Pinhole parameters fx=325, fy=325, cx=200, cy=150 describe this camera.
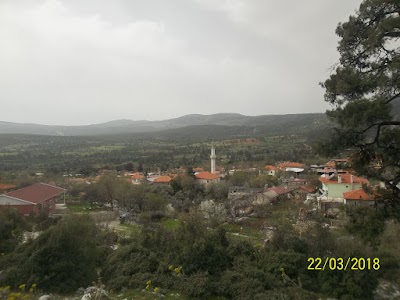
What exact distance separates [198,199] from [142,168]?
112ft

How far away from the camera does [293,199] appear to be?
35.4 m

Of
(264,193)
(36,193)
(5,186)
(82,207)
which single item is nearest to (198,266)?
(264,193)

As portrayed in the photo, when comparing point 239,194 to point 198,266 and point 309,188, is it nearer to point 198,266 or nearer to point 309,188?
point 309,188

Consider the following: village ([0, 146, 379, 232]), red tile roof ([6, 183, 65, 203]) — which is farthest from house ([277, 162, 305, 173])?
red tile roof ([6, 183, 65, 203])

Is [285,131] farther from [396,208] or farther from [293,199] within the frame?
[396,208]

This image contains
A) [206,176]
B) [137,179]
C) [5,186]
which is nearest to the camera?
[5,186]

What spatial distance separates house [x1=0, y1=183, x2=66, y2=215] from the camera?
27.9 m

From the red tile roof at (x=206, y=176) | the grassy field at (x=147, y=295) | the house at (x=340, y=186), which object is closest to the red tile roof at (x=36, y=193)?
the red tile roof at (x=206, y=176)

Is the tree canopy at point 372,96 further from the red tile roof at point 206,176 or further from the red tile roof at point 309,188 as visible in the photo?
the red tile roof at point 206,176

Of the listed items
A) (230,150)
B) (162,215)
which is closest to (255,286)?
(162,215)

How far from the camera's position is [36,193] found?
3033 centimetres
